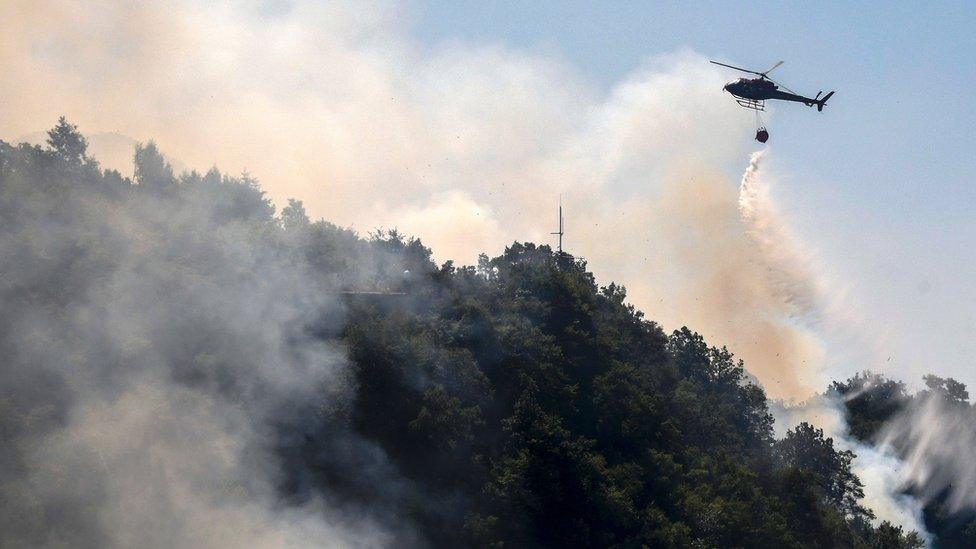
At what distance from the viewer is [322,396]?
51.4 metres

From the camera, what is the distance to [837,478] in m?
86.3

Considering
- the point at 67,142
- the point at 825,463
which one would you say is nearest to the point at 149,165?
the point at 67,142

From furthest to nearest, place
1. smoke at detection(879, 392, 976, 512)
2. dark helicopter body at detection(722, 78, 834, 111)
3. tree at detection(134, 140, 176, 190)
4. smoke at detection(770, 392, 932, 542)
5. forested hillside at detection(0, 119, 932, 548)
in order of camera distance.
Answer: smoke at detection(879, 392, 976, 512) < smoke at detection(770, 392, 932, 542) < tree at detection(134, 140, 176, 190) < dark helicopter body at detection(722, 78, 834, 111) < forested hillside at detection(0, 119, 932, 548)

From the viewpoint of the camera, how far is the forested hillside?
45969mm

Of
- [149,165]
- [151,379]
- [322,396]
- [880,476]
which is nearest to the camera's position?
[151,379]

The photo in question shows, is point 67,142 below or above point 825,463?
above

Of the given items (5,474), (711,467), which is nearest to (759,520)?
(711,467)

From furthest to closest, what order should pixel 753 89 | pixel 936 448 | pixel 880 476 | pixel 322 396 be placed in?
pixel 936 448
pixel 880 476
pixel 753 89
pixel 322 396

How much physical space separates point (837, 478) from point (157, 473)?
6016 centimetres

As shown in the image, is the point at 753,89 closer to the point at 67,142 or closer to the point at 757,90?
the point at 757,90

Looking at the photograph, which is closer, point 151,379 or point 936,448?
point 151,379

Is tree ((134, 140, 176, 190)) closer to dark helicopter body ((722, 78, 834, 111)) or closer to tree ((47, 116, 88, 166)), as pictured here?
tree ((47, 116, 88, 166))

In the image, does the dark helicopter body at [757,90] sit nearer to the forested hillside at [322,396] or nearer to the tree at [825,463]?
the forested hillside at [322,396]

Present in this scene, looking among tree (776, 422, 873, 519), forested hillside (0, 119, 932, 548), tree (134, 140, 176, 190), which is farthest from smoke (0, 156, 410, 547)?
tree (776, 422, 873, 519)
